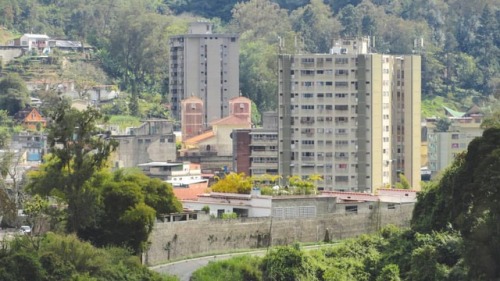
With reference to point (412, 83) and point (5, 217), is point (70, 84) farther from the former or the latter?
point (5, 217)

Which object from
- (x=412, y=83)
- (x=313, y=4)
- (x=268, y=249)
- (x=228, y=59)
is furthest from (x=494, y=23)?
(x=268, y=249)

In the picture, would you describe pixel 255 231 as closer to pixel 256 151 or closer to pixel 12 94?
pixel 256 151

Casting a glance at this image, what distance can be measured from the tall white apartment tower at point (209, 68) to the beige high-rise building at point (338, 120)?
26.3 meters

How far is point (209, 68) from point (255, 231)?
51.5 metres

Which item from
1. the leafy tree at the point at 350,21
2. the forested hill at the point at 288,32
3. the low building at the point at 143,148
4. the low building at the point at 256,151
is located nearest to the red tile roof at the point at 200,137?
the low building at the point at 143,148

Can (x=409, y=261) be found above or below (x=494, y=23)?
below

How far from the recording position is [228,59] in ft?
341

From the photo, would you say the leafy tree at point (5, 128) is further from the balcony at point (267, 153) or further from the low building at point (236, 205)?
the low building at point (236, 205)

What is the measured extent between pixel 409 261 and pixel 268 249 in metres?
5.32

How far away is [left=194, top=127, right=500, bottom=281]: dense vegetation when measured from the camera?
42188 mm

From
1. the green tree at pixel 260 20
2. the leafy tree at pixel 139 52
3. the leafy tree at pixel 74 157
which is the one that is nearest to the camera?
the leafy tree at pixel 74 157

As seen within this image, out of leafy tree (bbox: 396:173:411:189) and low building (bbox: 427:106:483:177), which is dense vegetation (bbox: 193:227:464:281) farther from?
low building (bbox: 427:106:483:177)

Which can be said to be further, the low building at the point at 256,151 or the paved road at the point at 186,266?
the low building at the point at 256,151

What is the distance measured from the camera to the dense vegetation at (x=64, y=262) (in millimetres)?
42844
